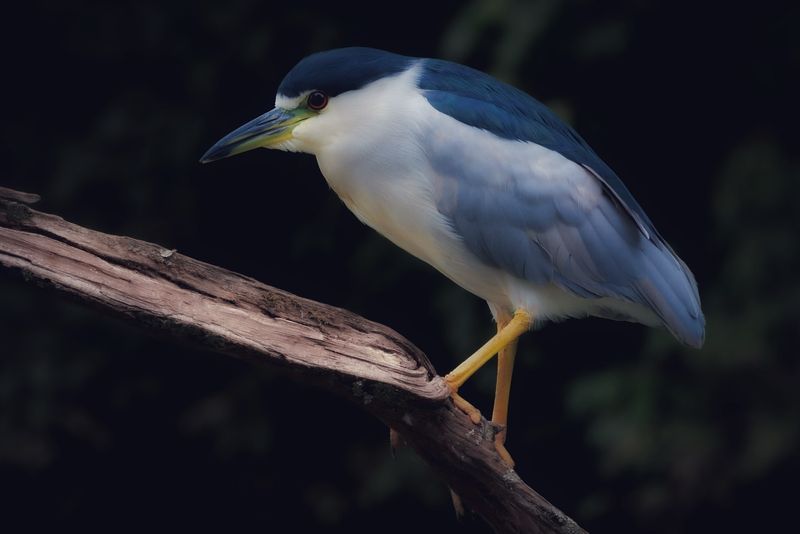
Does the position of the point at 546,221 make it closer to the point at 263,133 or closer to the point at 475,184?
the point at 475,184

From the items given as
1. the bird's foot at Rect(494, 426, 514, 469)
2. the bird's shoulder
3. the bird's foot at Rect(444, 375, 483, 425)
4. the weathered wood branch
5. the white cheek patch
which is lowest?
the bird's foot at Rect(494, 426, 514, 469)

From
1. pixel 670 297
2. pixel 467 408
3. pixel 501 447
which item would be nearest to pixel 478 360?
pixel 467 408

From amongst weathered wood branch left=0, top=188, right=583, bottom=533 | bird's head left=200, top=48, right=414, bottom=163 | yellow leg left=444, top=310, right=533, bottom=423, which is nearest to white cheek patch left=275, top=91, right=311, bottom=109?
bird's head left=200, top=48, right=414, bottom=163

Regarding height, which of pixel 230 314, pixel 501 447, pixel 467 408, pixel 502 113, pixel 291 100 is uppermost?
pixel 502 113

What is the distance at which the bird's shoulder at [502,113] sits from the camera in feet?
8.77

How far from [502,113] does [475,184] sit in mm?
224

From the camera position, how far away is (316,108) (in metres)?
2.62

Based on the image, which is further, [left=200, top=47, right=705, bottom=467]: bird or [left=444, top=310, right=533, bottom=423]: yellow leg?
[left=200, top=47, right=705, bottom=467]: bird

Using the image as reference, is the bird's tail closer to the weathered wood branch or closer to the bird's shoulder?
the bird's shoulder

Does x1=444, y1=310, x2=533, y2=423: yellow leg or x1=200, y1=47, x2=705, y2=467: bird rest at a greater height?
x1=200, y1=47, x2=705, y2=467: bird

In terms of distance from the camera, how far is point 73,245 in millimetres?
1989

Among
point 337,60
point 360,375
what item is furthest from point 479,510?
point 337,60

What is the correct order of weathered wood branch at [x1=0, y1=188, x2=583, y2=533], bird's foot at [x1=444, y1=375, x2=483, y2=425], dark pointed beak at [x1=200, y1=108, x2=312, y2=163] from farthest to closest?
dark pointed beak at [x1=200, y1=108, x2=312, y2=163], bird's foot at [x1=444, y1=375, x2=483, y2=425], weathered wood branch at [x1=0, y1=188, x2=583, y2=533]

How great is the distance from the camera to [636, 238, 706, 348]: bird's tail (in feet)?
8.79
